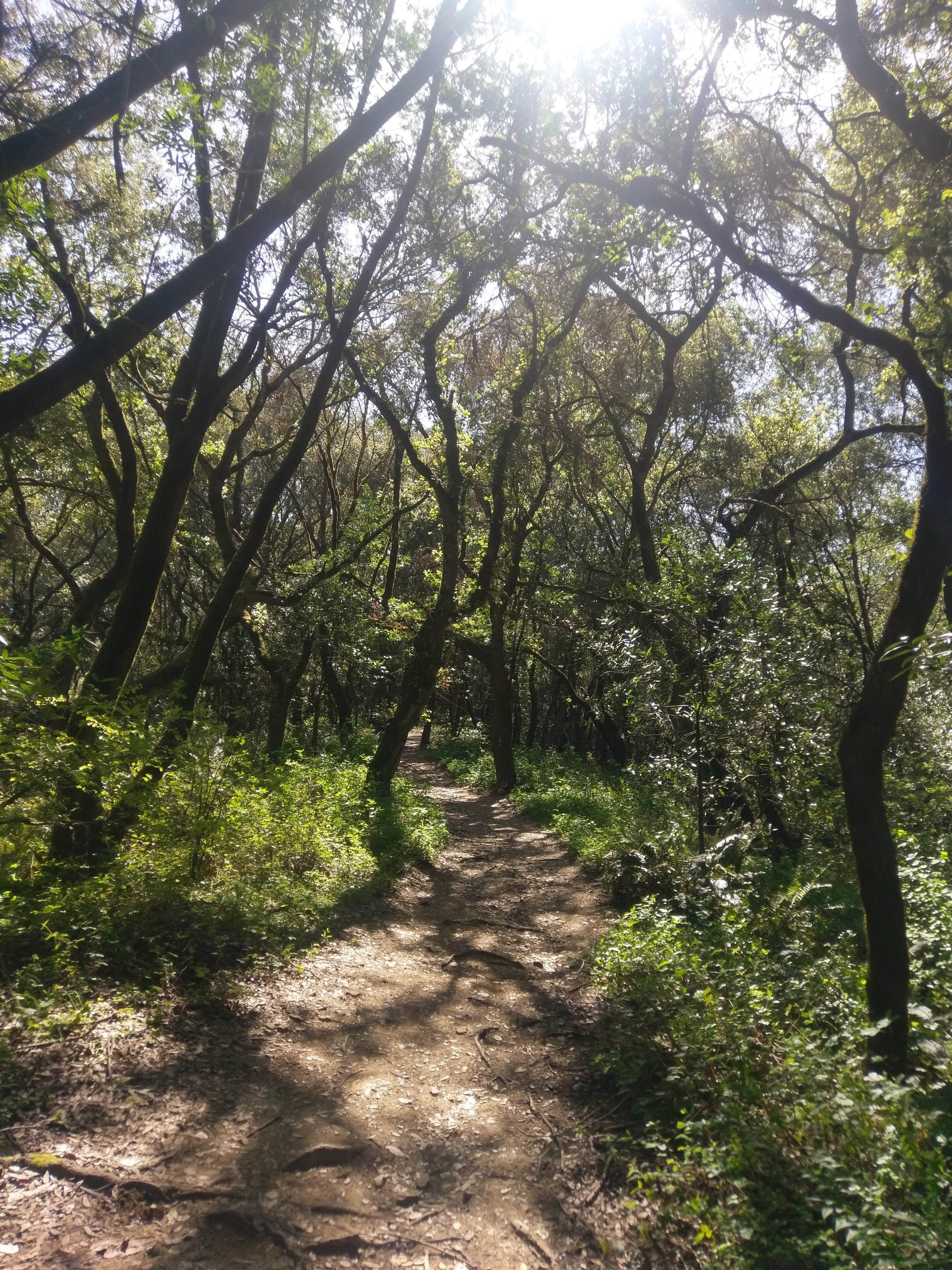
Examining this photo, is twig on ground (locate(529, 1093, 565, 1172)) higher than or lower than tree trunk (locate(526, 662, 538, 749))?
lower

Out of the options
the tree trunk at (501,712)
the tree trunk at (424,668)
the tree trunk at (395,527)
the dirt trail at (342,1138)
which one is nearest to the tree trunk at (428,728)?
the tree trunk at (501,712)

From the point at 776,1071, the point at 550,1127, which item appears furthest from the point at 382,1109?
A: the point at 776,1071

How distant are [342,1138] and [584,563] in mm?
13428

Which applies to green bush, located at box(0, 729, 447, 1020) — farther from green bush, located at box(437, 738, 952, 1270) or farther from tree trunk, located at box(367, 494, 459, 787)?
tree trunk, located at box(367, 494, 459, 787)

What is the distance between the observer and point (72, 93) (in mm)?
6379

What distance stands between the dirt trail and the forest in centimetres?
23

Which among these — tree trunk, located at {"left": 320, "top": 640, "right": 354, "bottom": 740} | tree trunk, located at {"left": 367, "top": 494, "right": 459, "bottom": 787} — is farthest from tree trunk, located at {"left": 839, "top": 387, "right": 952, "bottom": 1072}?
tree trunk, located at {"left": 320, "top": 640, "right": 354, "bottom": 740}

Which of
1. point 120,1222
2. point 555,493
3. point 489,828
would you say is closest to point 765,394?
point 555,493

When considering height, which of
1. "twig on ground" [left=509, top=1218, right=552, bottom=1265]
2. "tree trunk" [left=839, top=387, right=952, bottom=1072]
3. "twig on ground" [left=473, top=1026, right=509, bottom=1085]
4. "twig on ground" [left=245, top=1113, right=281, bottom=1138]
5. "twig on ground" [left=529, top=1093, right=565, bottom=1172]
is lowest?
"twig on ground" [left=509, top=1218, right=552, bottom=1265]

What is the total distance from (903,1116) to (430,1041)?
8.89 feet

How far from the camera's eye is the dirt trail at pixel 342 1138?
2.77 meters

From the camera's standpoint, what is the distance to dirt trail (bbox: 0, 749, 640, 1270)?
2.77m

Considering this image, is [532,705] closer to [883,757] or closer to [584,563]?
[584,563]

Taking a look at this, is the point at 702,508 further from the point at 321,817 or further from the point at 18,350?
the point at 18,350
